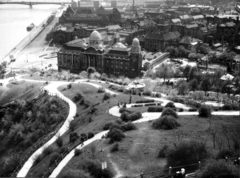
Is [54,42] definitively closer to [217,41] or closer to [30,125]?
[217,41]

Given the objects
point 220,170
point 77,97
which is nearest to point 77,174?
point 220,170

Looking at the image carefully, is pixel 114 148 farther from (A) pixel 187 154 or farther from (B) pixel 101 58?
(B) pixel 101 58

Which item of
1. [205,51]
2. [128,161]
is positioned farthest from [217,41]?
[128,161]

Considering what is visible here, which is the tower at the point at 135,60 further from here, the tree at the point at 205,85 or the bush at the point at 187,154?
the bush at the point at 187,154

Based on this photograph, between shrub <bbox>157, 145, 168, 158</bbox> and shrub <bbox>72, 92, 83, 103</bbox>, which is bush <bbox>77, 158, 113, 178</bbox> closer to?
shrub <bbox>157, 145, 168, 158</bbox>

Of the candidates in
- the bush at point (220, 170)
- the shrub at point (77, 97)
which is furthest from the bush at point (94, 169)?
the shrub at point (77, 97)
